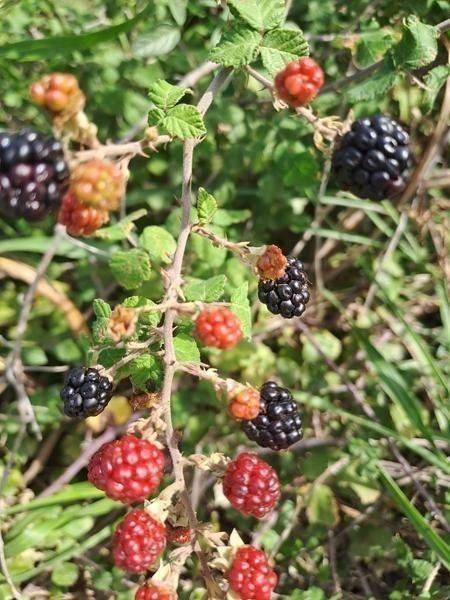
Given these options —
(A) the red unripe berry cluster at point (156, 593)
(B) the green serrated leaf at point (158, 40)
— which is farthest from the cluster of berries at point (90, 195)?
(B) the green serrated leaf at point (158, 40)

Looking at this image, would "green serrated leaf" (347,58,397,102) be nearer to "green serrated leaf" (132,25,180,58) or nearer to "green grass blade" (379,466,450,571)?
"green serrated leaf" (132,25,180,58)

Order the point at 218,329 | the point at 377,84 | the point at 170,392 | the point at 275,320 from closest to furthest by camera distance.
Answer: the point at 218,329 → the point at 170,392 → the point at 377,84 → the point at 275,320

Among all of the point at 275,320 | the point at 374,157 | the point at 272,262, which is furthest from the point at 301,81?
the point at 275,320

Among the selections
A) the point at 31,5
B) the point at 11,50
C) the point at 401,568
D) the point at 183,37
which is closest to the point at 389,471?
the point at 401,568

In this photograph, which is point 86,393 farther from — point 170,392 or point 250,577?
point 250,577

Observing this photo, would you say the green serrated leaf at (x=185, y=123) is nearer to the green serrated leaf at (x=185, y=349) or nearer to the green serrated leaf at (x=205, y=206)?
the green serrated leaf at (x=205, y=206)

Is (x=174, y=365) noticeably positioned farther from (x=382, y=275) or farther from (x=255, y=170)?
(x=382, y=275)
